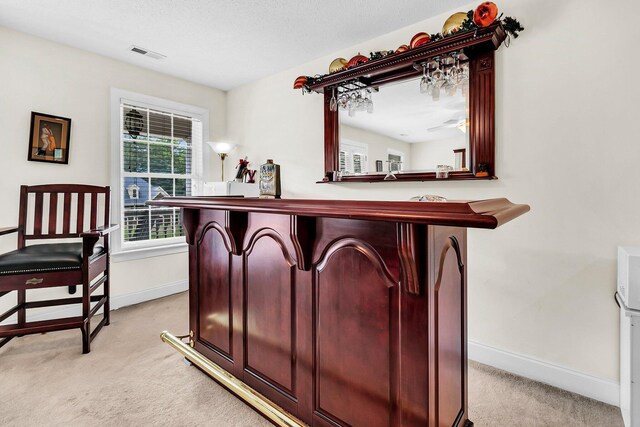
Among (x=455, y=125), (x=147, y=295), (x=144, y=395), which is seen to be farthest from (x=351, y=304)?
(x=147, y=295)

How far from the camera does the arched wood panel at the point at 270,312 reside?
1.39m

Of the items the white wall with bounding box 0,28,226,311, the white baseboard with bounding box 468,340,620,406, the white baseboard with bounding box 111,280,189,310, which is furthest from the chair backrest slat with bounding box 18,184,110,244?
the white baseboard with bounding box 468,340,620,406

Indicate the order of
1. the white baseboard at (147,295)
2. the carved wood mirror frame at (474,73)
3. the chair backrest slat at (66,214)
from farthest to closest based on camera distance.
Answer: the white baseboard at (147,295)
the chair backrest slat at (66,214)
the carved wood mirror frame at (474,73)

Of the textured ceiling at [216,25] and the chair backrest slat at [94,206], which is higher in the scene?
the textured ceiling at [216,25]

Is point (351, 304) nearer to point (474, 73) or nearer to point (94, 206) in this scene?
point (474, 73)

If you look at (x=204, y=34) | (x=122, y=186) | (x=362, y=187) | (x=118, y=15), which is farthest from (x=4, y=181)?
(x=362, y=187)

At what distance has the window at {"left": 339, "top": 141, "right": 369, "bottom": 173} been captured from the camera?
8.98 feet

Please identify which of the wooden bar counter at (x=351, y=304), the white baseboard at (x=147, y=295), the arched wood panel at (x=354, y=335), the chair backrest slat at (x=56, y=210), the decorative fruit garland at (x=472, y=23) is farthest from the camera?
the white baseboard at (x=147, y=295)

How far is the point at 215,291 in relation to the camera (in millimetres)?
1828

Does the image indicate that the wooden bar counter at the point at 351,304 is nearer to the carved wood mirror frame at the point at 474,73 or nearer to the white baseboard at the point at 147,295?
the carved wood mirror frame at the point at 474,73

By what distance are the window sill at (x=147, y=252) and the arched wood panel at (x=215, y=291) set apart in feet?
5.83

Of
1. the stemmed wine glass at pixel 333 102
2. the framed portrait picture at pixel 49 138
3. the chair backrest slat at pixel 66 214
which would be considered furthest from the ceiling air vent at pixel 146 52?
the stemmed wine glass at pixel 333 102

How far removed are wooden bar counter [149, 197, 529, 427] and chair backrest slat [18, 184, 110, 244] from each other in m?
1.54

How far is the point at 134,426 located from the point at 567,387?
2393 mm
